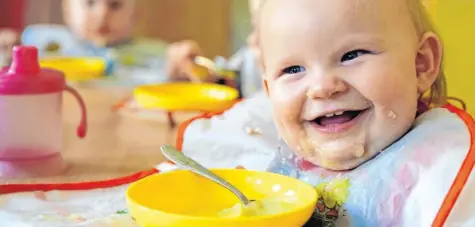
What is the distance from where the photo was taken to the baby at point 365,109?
69 cm

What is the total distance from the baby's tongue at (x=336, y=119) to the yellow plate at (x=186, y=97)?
0.55 m

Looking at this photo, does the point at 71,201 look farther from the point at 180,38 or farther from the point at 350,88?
the point at 180,38

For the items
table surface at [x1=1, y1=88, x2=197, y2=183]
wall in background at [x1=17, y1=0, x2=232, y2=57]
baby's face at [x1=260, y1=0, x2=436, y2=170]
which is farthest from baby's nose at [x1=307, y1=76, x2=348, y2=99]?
wall in background at [x1=17, y1=0, x2=232, y2=57]

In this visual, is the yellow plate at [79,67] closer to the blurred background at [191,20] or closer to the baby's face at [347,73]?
the baby's face at [347,73]

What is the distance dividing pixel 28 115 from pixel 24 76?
0.17 feet

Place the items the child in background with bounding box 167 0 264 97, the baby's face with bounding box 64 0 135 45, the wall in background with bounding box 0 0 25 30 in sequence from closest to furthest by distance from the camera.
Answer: the child in background with bounding box 167 0 264 97 → the baby's face with bounding box 64 0 135 45 → the wall in background with bounding box 0 0 25 30

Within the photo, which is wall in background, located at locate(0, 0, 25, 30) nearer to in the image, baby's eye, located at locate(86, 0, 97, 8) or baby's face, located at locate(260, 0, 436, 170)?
baby's eye, located at locate(86, 0, 97, 8)

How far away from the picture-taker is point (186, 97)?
1.34 meters

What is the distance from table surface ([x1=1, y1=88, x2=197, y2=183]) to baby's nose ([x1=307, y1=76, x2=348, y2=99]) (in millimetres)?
391

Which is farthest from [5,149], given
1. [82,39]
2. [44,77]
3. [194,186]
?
[82,39]

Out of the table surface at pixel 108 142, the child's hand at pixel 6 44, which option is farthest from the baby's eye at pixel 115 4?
the table surface at pixel 108 142

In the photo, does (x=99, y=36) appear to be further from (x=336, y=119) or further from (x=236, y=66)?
(x=336, y=119)

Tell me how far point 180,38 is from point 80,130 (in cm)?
201

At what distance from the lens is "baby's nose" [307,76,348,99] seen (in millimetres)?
698
